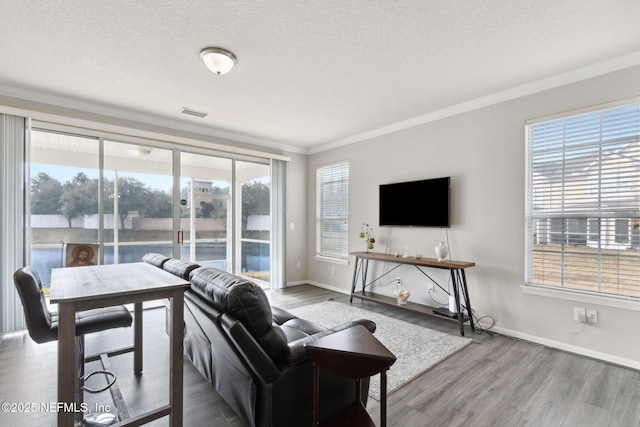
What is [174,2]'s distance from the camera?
2.05m

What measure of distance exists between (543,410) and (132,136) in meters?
5.34

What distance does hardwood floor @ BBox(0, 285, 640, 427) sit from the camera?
77.2 inches

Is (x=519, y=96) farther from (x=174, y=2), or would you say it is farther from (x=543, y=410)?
(x=174, y=2)

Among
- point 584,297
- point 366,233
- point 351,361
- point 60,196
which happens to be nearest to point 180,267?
point 351,361

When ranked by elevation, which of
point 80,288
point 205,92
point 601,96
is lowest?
point 80,288

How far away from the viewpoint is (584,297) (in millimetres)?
2891

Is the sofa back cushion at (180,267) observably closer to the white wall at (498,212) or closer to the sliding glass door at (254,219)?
the sliding glass door at (254,219)

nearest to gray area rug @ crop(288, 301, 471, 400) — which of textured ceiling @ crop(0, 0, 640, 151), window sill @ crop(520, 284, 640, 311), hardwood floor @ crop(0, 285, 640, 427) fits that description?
hardwood floor @ crop(0, 285, 640, 427)

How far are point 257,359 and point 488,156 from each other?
347 cm

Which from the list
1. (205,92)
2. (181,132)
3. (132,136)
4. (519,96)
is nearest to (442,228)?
(519,96)

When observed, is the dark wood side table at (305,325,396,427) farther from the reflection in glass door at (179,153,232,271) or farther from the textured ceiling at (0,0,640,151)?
the reflection in glass door at (179,153,232,271)

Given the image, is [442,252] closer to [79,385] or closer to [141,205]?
[79,385]

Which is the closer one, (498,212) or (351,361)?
(351,361)

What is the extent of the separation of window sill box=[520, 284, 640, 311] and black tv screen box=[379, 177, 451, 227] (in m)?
1.16
